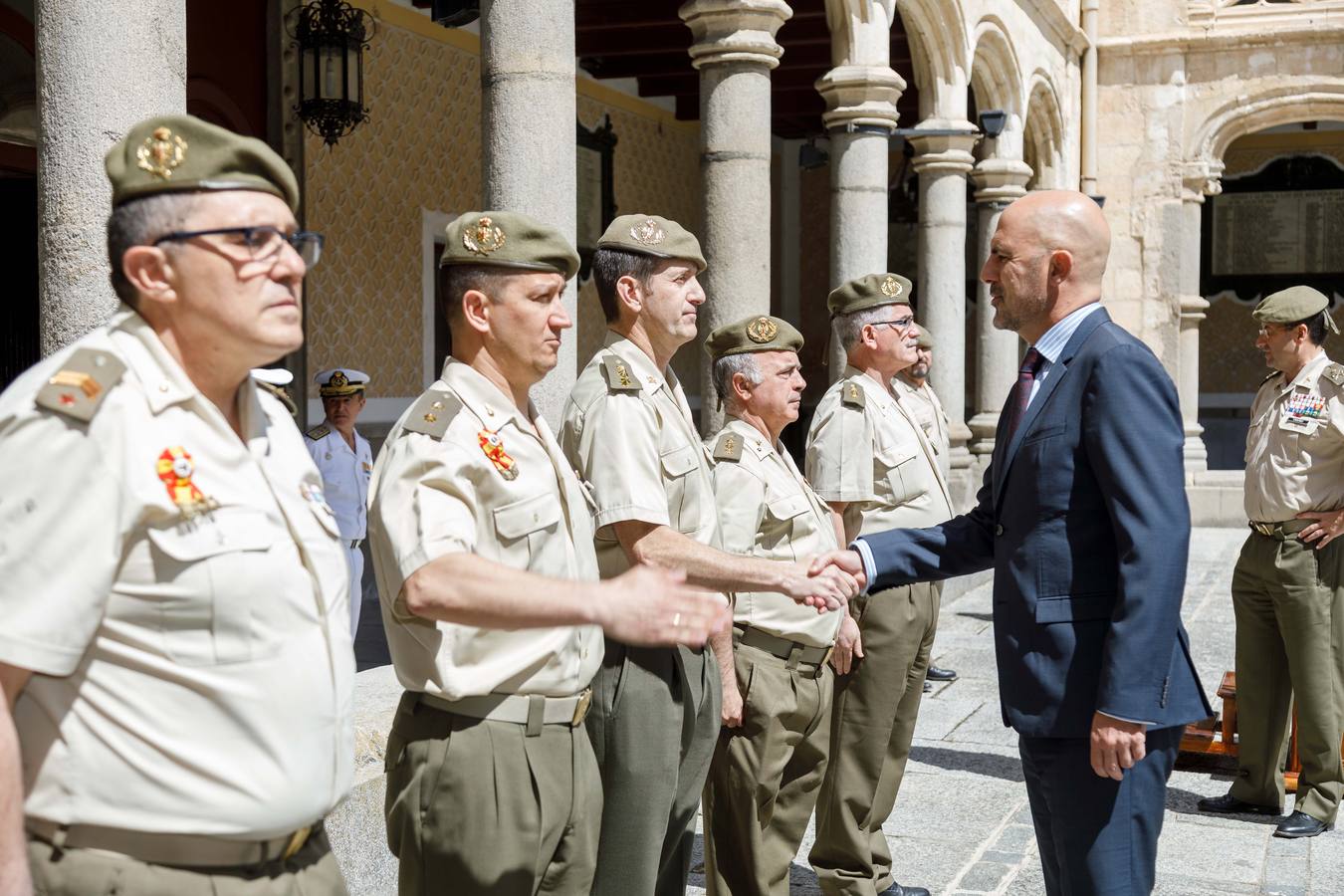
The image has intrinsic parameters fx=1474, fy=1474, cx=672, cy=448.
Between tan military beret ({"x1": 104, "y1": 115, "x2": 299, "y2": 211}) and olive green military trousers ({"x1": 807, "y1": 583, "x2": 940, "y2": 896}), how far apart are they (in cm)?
280

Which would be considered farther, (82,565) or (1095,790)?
(1095,790)

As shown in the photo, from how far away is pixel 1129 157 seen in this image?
51.0 ft

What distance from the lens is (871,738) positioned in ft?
13.8

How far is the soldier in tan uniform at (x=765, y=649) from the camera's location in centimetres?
356

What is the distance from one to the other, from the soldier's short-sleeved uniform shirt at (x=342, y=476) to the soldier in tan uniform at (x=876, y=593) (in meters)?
3.41

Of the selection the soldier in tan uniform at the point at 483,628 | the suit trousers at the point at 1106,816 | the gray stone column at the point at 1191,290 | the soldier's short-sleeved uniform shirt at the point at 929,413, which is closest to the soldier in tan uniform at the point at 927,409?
the soldier's short-sleeved uniform shirt at the point at 929,413

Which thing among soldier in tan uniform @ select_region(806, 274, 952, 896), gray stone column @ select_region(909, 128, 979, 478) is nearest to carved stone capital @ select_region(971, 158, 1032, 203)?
gray stone column @ select_region(909, 128, 979, 478)

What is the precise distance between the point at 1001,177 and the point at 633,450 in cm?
982

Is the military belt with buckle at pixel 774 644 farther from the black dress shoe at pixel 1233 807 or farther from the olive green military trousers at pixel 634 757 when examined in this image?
the black dress shoe at pixel 1233 807

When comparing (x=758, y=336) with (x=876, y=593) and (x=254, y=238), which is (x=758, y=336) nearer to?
(x=876, y=593)

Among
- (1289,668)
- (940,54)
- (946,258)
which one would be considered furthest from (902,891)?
(940,54)

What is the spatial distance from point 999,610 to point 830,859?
150 cm

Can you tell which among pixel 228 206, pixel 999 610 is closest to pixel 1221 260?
pixel 999 610

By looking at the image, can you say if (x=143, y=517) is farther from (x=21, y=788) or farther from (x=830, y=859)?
(x=830, y=859)
